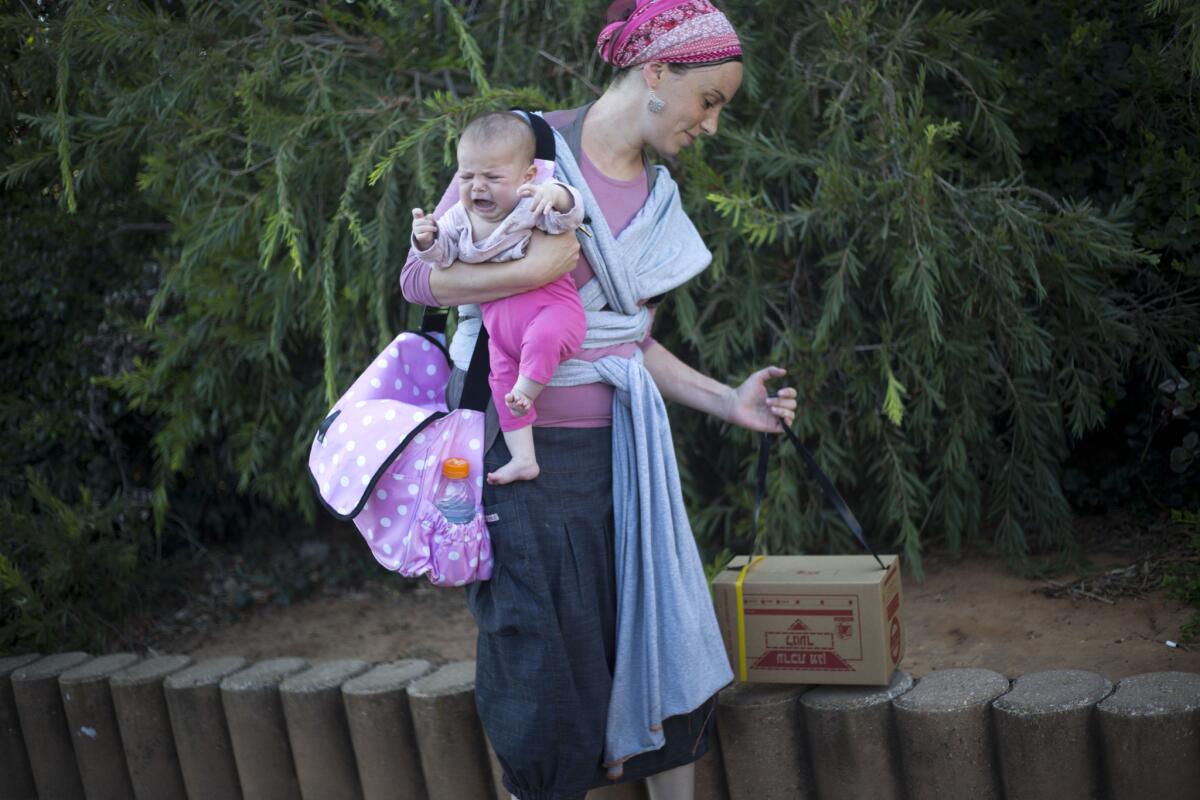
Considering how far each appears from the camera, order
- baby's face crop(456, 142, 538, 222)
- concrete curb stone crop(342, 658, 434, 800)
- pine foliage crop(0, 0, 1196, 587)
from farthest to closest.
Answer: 1. pine foliage crop(0, 0, 1196, 587)
2. concrete curb stone crop(342, 658, 434, 800)
3. baby's face crop(456, 142, 538, 222)

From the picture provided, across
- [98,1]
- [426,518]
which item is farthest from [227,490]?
[426,518]

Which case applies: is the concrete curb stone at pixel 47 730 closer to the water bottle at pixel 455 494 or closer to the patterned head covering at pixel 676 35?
the water bottle at pixel 455 494

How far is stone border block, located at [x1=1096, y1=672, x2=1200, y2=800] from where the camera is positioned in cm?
216

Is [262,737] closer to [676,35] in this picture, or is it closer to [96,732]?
[96,732]

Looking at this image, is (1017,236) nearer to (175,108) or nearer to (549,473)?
(549,473)

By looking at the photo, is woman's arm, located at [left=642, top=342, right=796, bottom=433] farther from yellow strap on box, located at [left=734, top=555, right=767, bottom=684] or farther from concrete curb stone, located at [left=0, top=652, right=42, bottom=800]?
concrete curb stone, located at [left=0, top=652, right=42, bottom=800]

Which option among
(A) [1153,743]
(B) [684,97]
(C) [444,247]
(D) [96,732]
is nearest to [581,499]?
(C) [444,247]

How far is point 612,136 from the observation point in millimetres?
2088

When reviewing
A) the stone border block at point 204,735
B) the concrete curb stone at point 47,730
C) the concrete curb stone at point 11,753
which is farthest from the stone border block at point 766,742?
the concrete curb stone at point 11,753

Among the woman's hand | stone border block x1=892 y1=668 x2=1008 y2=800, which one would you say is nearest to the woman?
the woman's hand

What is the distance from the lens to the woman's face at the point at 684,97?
6.66 feet

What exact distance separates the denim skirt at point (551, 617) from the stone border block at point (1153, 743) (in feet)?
3.10

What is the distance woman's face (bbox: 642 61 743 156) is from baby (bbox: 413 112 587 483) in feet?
0.75

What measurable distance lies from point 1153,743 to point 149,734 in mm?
2376
